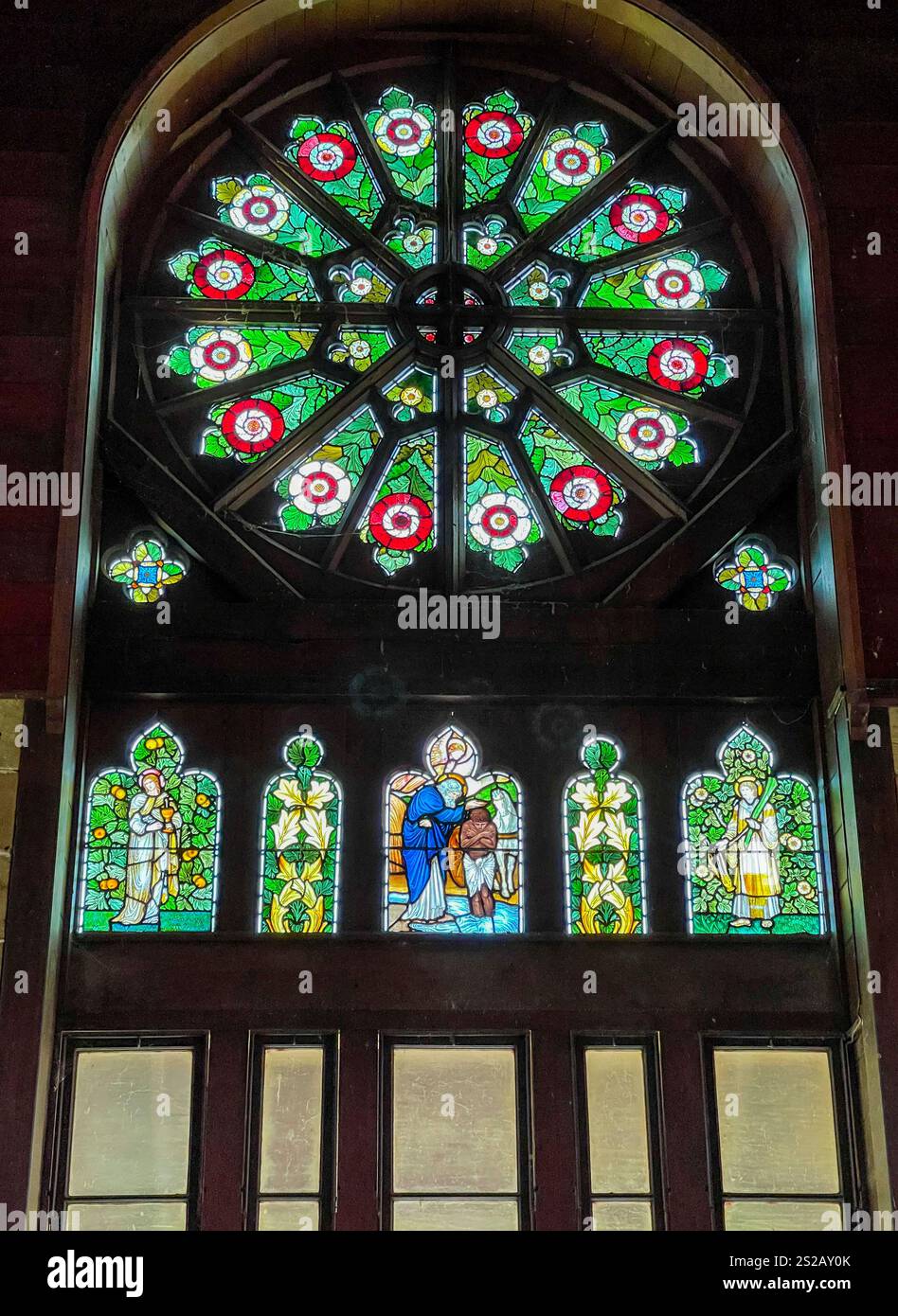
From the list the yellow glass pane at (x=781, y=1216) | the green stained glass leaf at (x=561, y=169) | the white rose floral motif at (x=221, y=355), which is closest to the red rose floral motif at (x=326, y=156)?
the green stained glass leaf at (x=561, y=169)

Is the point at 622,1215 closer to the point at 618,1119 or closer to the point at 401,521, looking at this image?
the point at 618,1119

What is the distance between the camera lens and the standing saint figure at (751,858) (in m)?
11.5

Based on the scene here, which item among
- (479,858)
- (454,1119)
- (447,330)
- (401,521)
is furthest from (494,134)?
(454,1119)

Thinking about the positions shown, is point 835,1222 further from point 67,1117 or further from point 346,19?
point 346,19

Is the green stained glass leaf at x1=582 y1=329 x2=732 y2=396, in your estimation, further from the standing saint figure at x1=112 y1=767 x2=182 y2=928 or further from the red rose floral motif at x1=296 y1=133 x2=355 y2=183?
the standing saint figure at x1=112 y1=767 x2=182 y2=928

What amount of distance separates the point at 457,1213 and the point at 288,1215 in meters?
0.83

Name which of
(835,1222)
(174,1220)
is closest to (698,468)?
(835,1222)

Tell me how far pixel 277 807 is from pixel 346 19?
5.30 m

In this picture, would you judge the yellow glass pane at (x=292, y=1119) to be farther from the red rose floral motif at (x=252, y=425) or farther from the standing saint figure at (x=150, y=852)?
the red rose floral motif at (x=252, y=425)

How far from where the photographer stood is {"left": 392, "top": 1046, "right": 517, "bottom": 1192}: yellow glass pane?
10.7 meters

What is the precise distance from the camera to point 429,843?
1160 cm

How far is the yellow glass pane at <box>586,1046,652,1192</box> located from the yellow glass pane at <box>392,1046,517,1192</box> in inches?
15.8

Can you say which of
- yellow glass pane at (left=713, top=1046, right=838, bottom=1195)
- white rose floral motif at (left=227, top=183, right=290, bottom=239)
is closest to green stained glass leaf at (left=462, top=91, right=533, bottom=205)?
white rose floral motif at (left=227, top=183, right=290, bottom=239)

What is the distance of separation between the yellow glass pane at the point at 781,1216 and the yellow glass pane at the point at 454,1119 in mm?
1095
